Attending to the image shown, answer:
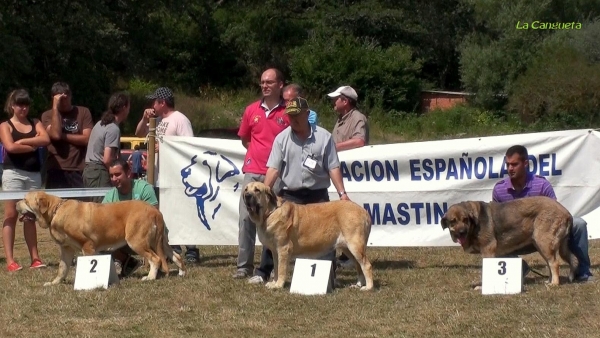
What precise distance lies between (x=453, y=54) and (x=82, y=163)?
43680 mm

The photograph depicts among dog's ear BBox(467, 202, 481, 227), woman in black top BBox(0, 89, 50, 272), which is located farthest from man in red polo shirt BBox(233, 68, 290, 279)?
woman in black top BBox(0, 89, 50, 272)

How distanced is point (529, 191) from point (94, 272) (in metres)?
3.99

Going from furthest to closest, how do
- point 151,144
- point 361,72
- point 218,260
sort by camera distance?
1. point 361,72
2. point 218,260
3. point 151,144

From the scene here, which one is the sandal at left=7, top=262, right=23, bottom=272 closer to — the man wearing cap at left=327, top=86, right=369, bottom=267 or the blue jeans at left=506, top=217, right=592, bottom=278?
the man wearing cap at left=327, top=86, right=369, bottom=267

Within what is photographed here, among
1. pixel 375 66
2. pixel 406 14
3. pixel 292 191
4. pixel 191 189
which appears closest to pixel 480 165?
pixel 292 191

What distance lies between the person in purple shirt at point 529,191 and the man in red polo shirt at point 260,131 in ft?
6.91

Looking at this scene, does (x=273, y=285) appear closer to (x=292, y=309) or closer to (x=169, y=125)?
(x=292, y=309)

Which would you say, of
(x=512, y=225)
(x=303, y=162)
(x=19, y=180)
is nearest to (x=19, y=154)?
(x=19, y=180)

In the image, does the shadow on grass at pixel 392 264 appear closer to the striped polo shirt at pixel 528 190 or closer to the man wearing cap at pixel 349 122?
the man wearing cap at pixel 349 122

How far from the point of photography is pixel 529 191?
334 inches

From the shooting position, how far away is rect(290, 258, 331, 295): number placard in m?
7.94

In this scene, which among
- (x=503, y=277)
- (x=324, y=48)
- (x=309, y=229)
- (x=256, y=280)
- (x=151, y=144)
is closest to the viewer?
(x=503, y=277)

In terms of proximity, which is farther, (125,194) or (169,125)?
(169,125)

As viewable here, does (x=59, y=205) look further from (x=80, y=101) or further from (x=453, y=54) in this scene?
(x=453, y=54)
